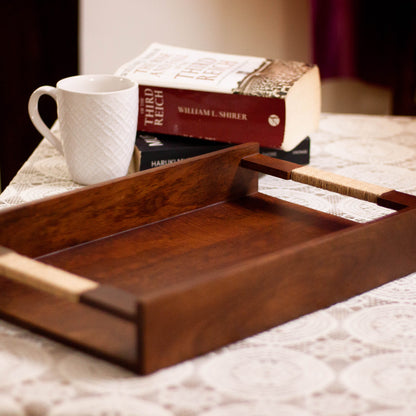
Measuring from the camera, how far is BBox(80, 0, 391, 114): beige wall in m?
2.19

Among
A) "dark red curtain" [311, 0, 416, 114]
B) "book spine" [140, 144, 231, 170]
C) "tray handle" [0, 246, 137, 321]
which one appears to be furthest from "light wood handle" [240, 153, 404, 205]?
"dark red curtain" [311, 0, 416, 114]

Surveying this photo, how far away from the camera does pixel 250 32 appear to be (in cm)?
222

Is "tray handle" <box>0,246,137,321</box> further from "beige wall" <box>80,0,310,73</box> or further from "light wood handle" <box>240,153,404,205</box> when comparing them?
"beige wall" <box>80,0,310,73</box>

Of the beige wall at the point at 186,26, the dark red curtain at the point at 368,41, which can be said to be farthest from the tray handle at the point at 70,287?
the beige wall at the point at 186,26

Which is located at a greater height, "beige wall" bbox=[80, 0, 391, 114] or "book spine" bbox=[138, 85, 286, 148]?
"beige wall" bbox=[80, 0, 391, 114]

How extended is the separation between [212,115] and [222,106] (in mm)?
18

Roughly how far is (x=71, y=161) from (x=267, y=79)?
0.91 feet

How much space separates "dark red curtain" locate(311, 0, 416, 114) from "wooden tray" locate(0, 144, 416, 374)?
3.99ft

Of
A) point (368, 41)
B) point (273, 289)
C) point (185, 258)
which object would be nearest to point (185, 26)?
point (368, 41)

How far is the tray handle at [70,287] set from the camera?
48 centimetres

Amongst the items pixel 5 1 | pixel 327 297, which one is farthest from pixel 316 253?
pixel 5 1

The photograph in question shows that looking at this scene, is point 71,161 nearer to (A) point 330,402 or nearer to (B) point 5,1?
(A) point 330,402

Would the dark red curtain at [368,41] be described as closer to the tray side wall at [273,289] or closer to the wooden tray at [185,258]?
the wooden tray at [185,258]

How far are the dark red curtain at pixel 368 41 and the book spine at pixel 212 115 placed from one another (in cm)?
110
